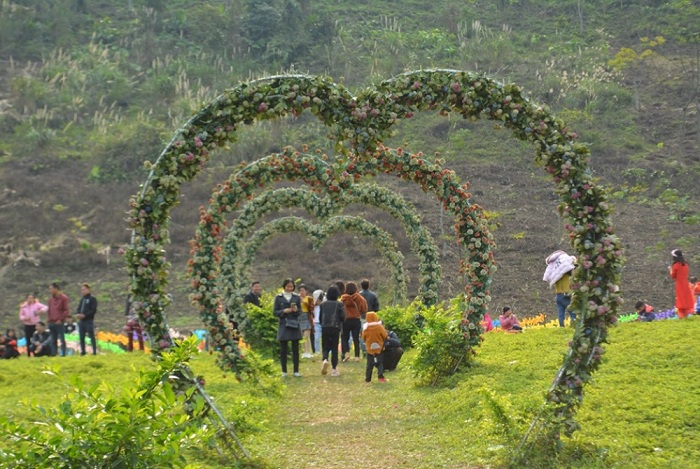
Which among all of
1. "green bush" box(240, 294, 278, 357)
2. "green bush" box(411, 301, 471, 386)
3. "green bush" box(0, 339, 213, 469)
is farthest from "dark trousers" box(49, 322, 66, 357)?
"green bush" box(0, 339, 213, 469)

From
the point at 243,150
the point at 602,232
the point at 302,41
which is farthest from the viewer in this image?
the point at 302,41

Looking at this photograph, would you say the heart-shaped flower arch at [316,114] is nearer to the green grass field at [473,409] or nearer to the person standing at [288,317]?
the green grass field at [473,409]

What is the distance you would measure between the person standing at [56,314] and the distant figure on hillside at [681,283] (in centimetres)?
1130

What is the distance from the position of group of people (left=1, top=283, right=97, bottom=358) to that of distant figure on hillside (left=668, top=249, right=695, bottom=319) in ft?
35.4

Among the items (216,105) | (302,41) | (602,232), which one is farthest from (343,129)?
(302,41)

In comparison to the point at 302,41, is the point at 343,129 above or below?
below

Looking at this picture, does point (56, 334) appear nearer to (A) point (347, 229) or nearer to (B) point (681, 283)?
(A) point (347, 229)

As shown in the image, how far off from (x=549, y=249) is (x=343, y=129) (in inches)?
787

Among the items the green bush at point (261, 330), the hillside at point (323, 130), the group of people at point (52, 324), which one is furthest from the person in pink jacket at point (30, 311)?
the hillside at point (323, 130)

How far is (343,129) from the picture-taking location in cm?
829

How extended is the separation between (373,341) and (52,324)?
8091 mm

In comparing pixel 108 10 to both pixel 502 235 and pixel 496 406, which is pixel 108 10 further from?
pixel 496 406

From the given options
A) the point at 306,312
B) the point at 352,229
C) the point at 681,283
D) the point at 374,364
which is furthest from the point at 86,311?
the point at 681,283

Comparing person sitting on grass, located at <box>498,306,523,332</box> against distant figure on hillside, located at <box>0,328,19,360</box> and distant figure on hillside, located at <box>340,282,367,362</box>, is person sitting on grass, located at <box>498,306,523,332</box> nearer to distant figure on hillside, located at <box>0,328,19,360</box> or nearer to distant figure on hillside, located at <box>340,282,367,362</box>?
distant figure on hillside, located at <box>340,282,367,362</box>
